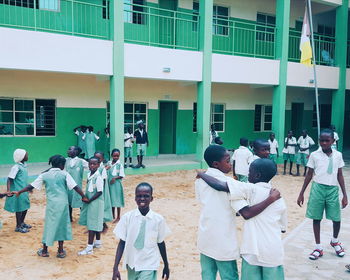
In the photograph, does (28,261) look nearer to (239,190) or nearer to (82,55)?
(239,190)

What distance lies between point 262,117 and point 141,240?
1432 cm

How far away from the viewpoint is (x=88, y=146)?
11.0m

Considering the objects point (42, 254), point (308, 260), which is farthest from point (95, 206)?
point (308, 260)

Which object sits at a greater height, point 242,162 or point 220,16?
point 220,16

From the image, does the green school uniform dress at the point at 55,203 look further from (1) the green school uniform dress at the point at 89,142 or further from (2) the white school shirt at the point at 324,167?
(1) the green school uniform dress at the point at 89,142

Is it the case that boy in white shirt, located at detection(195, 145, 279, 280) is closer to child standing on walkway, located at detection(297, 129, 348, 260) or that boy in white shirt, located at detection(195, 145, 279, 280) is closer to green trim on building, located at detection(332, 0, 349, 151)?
child standing on walkway, located at detection(297, 129, 348, 260)

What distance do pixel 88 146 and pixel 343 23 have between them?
11.8 metres

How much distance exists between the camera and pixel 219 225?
2.71 meters

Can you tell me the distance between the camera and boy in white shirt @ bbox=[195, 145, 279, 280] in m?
2.70

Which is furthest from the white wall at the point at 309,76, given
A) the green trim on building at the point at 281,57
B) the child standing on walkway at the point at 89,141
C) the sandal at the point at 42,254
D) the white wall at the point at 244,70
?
the sandal at the point at 42,254

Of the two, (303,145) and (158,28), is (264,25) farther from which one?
(303,145)

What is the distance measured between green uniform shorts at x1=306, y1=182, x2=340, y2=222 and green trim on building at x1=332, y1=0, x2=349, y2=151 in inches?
465


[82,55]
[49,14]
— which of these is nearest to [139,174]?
[82,55]

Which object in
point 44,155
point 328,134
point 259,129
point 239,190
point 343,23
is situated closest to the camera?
point 239,190
